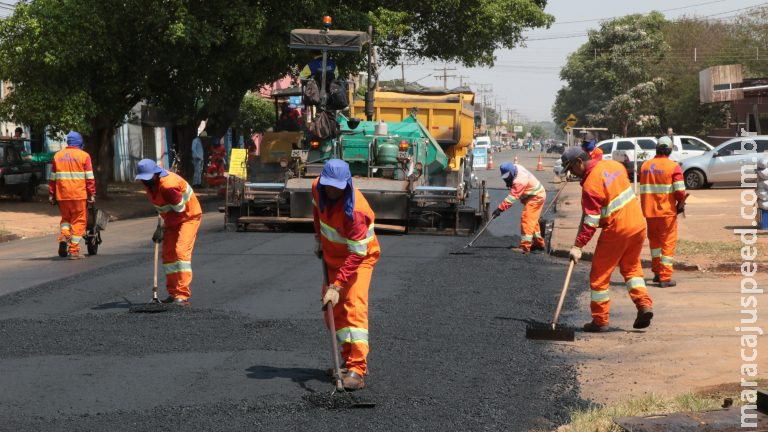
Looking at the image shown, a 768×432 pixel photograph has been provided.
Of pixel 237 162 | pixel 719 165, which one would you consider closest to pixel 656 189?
pixel 237 162

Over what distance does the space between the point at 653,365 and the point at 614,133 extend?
5982 cm

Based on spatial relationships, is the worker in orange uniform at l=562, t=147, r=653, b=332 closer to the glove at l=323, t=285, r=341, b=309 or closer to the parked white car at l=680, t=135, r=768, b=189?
the glove at l=323, t=285, r=341, b=309

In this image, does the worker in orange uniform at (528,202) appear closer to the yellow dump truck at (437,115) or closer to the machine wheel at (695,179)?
the yellow dump truck at (437,115)

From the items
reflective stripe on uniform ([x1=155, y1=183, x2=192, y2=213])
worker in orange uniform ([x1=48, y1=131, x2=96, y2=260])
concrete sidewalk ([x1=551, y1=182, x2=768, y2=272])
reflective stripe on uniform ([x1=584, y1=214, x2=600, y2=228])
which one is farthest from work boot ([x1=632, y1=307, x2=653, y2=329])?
worker in orange uniform ([x1=48, y1=131, x2=96, y2=260])

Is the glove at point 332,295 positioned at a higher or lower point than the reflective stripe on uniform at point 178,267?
higher

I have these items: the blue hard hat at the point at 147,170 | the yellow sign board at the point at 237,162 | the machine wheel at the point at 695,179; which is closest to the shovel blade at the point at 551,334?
the blue hard hat at the point at 147,170

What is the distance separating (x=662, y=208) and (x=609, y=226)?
3232 millimetres

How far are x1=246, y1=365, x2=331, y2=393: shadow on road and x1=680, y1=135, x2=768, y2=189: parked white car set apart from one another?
956 inches

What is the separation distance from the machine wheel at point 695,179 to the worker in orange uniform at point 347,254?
984 inches

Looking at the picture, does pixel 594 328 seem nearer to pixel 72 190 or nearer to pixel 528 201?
pixel 528 201

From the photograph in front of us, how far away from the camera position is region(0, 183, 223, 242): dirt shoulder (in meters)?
20.2

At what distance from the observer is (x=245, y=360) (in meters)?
7.82

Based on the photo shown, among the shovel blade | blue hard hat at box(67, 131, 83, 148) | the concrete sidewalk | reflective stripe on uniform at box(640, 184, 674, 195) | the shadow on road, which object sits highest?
blue hard hat at box(67, 131, 83, 148)

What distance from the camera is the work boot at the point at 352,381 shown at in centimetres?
677
